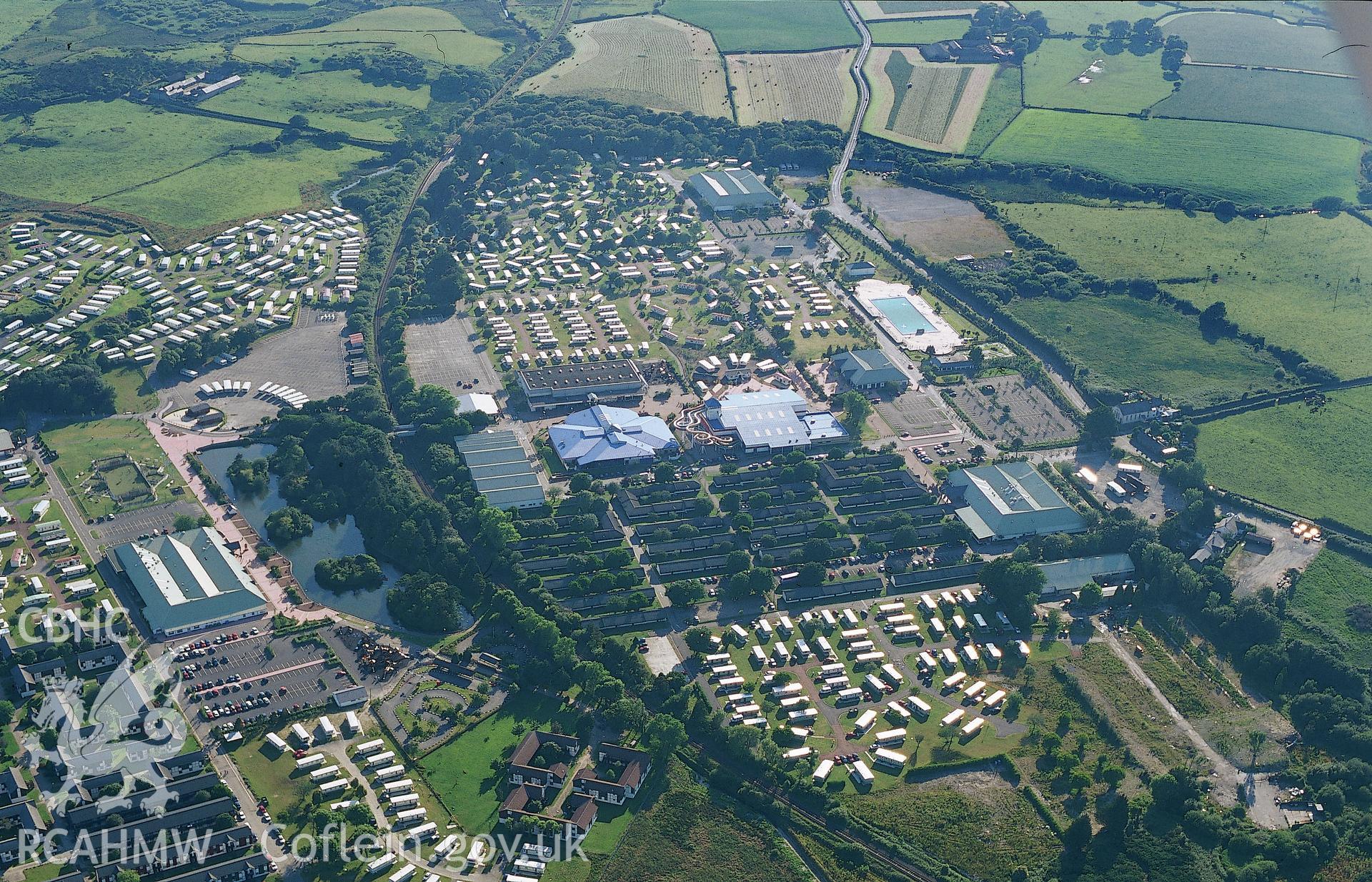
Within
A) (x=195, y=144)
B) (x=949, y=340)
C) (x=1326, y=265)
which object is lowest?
(x=195, y=144)

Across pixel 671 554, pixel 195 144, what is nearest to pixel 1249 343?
pixel 671 554

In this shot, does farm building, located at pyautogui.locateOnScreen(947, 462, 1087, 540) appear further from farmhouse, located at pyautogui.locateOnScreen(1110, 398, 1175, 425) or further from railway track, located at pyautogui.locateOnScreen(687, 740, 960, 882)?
railway track, located at pyautogui.locateOnScreen(687, 740, 960, 882)

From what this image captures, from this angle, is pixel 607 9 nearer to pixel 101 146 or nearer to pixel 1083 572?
pixel 101 146

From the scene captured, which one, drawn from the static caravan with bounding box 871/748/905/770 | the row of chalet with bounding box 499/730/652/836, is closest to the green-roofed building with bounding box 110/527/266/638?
the row of chalet with bounding box 499/730/652/836

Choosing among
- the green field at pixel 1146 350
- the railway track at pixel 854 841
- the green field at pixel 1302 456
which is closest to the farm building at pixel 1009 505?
the green field at pixel 1302 456

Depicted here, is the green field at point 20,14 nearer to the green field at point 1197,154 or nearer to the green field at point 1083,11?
the green field at point 1197,154

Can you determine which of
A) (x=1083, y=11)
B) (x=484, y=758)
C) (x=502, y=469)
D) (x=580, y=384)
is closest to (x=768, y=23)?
(x=1083, y=11)

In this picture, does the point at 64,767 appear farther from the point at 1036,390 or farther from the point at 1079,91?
the point at 1079,91
